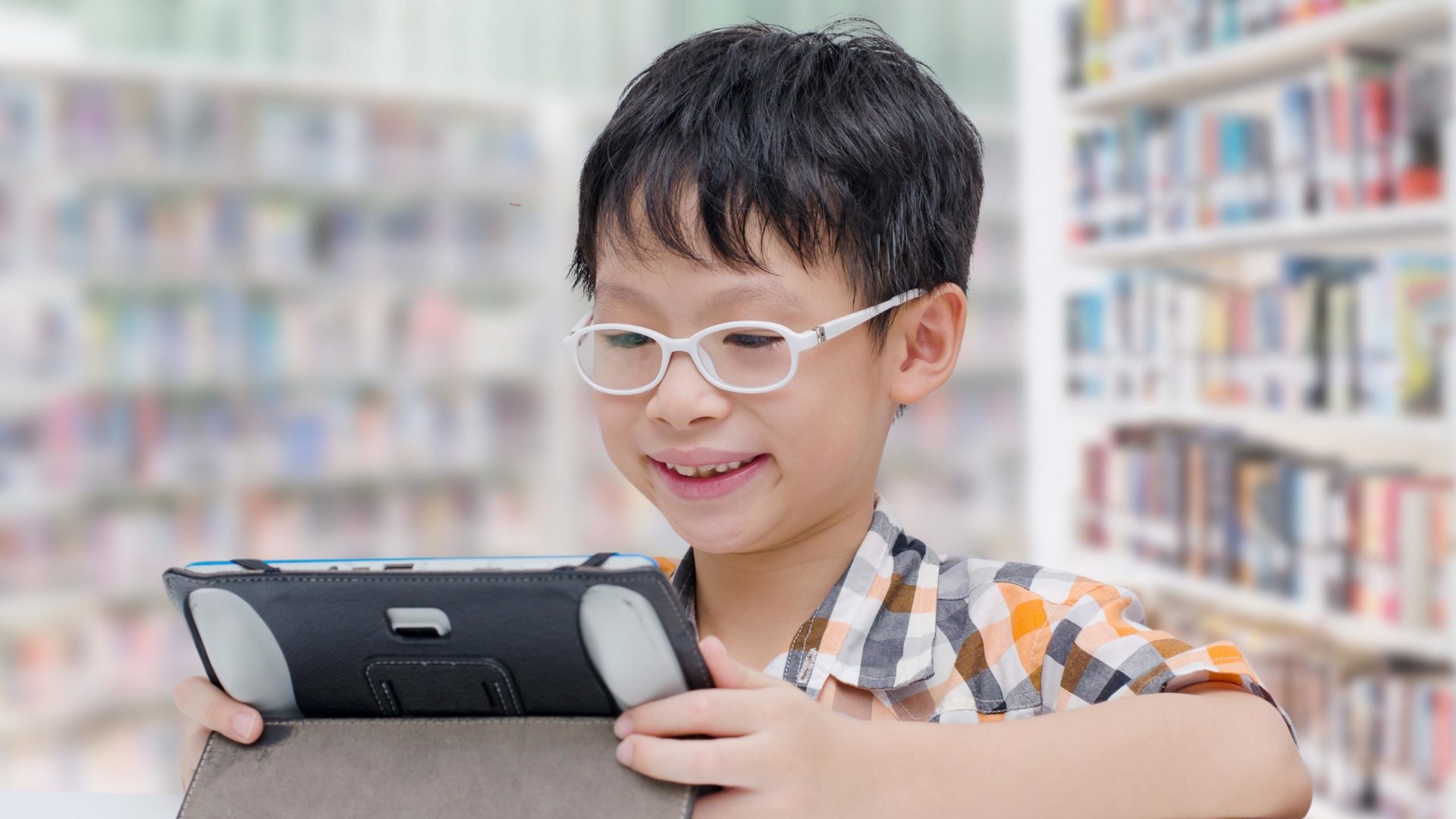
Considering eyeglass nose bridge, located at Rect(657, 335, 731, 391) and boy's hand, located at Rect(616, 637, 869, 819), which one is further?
eyeglass nose bridge, located at Rect(657, 335, 731, 391)

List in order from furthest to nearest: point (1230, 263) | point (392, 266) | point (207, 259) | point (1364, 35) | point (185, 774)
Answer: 1. point (392, 266)
2. point (207, 259)
3. point (1230, 263)
4. point (1364, 35)
5. point (185, 774)

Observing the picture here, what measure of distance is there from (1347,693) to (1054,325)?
115 centimetres

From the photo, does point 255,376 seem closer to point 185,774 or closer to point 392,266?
point 392,266

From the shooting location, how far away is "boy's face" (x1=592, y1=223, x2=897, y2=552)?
0.74 m

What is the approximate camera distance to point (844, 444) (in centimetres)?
78

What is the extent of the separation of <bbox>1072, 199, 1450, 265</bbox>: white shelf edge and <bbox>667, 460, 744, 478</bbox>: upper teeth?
162 centimetres

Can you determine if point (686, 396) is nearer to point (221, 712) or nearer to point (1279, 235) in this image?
point (221, 712)

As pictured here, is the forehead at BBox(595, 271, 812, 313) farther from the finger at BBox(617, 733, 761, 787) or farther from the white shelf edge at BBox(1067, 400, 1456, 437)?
the white shelf edge at BBox(1067, 400, 1456, 437)

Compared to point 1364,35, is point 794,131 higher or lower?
lower

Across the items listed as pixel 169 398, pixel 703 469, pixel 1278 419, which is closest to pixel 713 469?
pixel 703 469

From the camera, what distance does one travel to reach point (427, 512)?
328 cm

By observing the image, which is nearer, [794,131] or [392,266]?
[794,131]

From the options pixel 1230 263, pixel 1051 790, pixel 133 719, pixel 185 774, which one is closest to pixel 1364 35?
pixel 1230 263

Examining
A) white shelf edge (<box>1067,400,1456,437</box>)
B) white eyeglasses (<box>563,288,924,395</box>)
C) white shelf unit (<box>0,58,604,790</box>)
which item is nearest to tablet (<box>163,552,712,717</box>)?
white eyeglasses (<box>563,288,924,395</box>)
